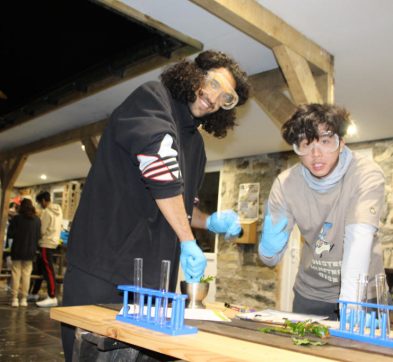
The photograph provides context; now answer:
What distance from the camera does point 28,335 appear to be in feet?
15.2

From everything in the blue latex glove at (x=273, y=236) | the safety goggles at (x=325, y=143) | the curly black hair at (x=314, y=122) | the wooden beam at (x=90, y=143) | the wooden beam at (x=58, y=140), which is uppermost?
the wooden beam at (x=58, y=140)

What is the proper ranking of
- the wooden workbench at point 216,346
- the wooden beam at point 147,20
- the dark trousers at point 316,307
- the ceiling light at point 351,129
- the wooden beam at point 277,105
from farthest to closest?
the wooden beam at point 277,105 < the wooden beam at point 147,20 < the ceiling light at point 351,129 < the dark trousers at point 316,307 < the wooden workbench at point 216,346

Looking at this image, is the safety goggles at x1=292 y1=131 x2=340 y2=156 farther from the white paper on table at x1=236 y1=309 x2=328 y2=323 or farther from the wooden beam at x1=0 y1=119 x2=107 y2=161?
the wooden beam at x1=0 y1=119 x2=107 y2=161

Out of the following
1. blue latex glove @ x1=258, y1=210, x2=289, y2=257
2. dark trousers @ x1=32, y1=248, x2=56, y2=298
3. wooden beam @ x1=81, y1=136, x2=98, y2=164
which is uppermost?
wooden beam @ x1=81, y1=136, x2=98, y2=164

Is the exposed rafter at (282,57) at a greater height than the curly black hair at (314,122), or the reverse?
the exposed rafter at (282,57)

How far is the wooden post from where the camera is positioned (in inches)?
324

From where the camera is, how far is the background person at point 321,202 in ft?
5.83

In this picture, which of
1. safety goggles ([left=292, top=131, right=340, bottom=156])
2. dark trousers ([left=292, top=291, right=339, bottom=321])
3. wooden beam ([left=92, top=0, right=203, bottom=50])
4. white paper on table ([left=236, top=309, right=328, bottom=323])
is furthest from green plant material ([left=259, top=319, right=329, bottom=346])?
wooden beam ([left=92, top=0, right=203, bottom=50])

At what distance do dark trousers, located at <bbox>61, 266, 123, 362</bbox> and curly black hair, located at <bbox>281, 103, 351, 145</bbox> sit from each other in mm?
978

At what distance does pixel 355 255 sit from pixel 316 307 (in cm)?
45

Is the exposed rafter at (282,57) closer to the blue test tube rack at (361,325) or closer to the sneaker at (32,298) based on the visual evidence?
the blue test tube rack at (361,325)

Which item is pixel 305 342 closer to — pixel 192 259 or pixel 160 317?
pixel 160 317

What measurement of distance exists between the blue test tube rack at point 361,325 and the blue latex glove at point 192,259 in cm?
47

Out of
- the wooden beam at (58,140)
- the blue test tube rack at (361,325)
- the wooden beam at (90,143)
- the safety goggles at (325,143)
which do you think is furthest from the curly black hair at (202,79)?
the wooden beam at (90,143)
